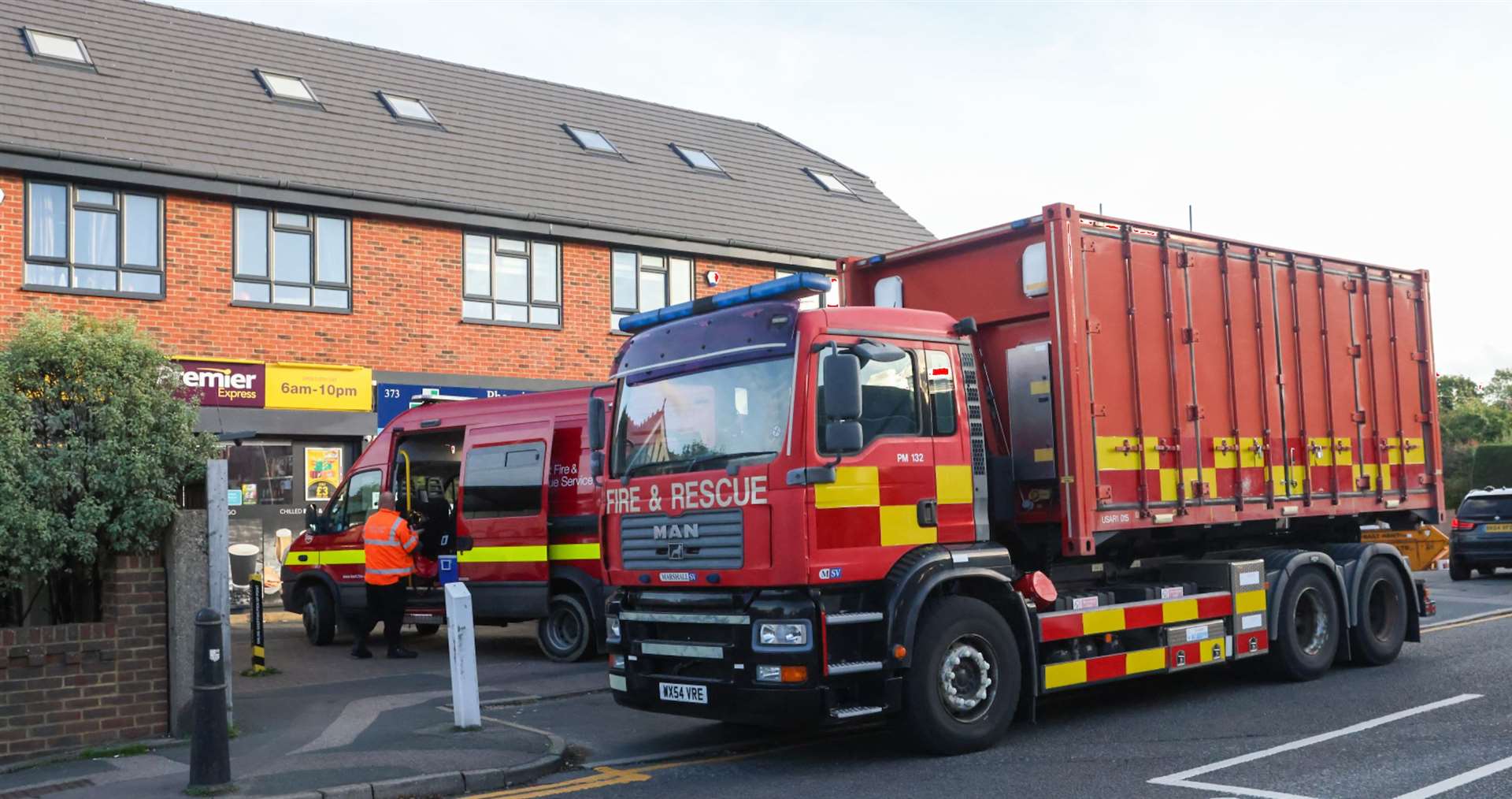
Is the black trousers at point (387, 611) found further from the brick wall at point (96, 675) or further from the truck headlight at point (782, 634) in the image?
the truck headlight at point (782, 634)

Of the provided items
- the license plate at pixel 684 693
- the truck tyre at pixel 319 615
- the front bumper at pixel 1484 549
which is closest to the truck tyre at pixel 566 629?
the truck tyre at pixel 319 615

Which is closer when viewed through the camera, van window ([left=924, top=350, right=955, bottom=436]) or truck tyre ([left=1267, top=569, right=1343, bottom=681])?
van window ([left=924, top=350, right=955, bottom=436])

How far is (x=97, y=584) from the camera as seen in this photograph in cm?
909

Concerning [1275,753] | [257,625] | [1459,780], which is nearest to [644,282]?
[257,625]

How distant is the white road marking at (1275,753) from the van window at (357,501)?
32.1 feet

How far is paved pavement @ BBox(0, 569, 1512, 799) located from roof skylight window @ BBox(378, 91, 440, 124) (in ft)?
43.9

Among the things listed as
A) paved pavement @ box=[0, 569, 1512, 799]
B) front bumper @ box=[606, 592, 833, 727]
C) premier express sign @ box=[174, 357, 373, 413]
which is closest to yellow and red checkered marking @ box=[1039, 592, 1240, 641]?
paved pavement @ box=[0, 569, 1512, 799]

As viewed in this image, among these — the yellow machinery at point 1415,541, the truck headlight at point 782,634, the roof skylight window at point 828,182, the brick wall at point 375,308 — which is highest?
the roof skylight window at point 828,182

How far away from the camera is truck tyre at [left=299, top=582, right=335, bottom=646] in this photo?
49.5 ft

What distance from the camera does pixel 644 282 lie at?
23125mm

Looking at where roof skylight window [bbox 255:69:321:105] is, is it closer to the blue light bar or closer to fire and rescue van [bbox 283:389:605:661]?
fire and rescue van [bbox 283:389:605:661]

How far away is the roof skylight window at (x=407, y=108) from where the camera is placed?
22.9 m

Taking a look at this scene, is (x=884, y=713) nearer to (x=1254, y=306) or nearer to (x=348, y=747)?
(x=348, y=747)

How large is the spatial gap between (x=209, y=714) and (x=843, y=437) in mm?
3773
